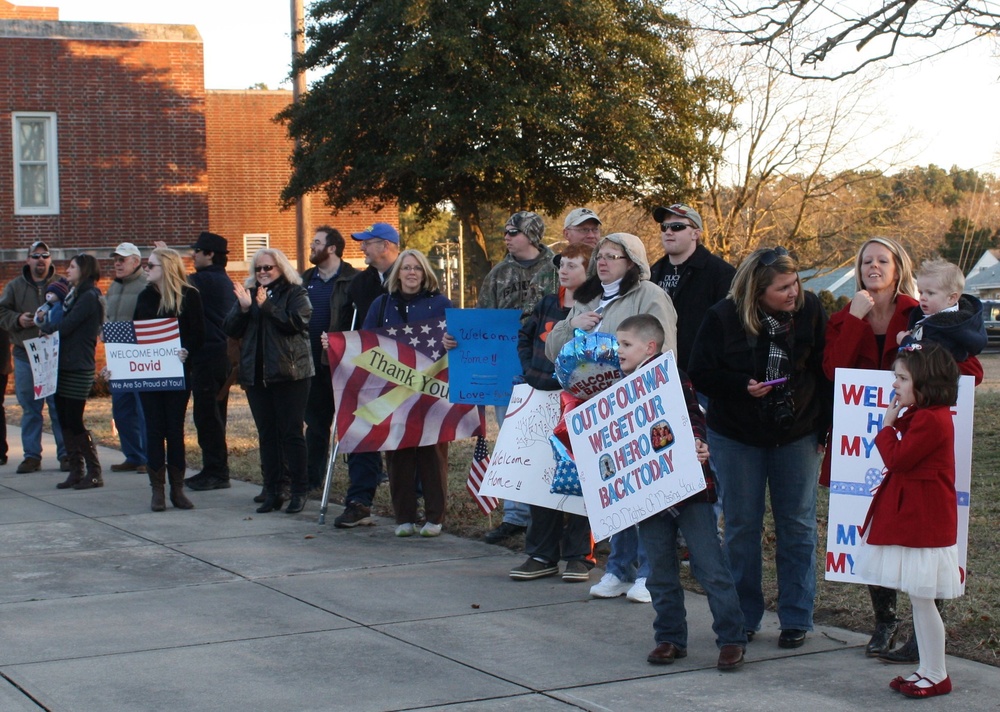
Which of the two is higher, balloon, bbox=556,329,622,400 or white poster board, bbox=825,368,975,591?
balloon, bbox=556,329,622,400

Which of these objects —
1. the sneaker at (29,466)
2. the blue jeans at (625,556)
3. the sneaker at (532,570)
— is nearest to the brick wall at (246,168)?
the sneaker at (29,466)

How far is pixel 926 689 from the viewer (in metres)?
4.76

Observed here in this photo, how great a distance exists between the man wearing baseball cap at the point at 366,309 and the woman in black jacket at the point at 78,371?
2.81 metres

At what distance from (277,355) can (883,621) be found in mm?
5184

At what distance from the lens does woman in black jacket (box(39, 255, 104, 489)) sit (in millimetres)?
10945

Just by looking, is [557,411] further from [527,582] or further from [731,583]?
A: [731,583]

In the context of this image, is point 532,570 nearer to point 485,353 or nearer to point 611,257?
point 485,353

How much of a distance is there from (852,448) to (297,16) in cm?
1910

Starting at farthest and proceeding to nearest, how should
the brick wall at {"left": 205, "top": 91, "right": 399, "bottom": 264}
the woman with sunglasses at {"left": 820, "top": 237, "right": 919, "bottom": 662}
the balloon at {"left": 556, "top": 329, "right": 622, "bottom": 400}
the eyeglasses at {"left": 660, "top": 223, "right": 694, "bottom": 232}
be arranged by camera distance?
the brick wall at {"left": 205, "top": 91, "right": 399, "bottom": 264} < the eyeglasses at {"left": 660, "top": 223, "right": 694, "bottom": 232} < the balloon at {"left": 556, "top": 329, "right": 622, "bottom": 400} < the woman with sunglasses at {"left": 820, "top": 237, "right": 919, "bottom": 662}

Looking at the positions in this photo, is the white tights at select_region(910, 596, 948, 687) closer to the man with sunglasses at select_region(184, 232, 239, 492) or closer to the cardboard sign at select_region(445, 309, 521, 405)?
the cardboard sign at select_region(445, 309, 521, 405)

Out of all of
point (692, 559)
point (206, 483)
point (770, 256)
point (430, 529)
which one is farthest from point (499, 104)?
point (692, 559)

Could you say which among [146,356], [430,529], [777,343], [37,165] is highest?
[37,165]

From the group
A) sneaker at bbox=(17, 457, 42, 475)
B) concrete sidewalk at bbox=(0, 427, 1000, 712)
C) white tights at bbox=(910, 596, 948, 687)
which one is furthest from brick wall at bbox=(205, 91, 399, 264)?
white tights at bbox=(910, 596, 948, 687)

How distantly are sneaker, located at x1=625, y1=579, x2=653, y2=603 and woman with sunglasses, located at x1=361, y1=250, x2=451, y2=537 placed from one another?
222 cm
